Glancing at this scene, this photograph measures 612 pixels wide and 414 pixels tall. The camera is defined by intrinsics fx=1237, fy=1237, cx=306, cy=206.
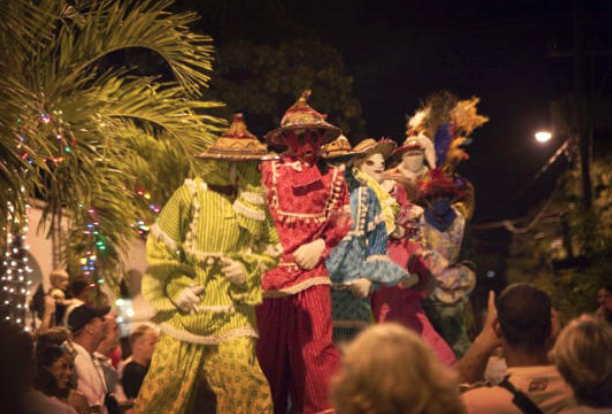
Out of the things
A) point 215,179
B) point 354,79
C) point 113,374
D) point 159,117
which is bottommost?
point 113,374

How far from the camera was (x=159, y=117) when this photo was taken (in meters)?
7.70

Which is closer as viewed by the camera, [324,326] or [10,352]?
[10,352]

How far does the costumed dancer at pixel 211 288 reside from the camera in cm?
594

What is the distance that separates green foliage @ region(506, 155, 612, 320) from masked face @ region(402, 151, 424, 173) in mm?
3557

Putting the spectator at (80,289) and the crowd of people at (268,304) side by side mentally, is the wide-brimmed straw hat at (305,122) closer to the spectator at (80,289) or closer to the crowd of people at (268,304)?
the crowd of people at (268,304)

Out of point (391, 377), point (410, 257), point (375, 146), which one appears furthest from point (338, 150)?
point (391, 377)

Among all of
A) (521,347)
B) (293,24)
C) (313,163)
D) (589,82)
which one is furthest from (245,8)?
(521,347)

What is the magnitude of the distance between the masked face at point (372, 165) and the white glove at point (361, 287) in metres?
1.48

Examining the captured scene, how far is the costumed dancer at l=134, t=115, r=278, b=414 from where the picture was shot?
5.94m

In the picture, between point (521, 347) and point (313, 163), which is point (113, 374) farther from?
point (521, 347)

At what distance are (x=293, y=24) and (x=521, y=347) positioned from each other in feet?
30.5

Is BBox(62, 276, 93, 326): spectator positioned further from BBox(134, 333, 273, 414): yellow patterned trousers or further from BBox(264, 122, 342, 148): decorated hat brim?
BBox(134, 333, 273, 414): yellow patterned trousers

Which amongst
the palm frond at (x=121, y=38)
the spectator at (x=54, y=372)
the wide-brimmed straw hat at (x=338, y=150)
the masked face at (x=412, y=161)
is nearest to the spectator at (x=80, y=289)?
the palm frond at (x=121, y=38)

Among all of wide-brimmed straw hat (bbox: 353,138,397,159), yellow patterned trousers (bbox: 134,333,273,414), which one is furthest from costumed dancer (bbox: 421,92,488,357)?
yellow patterned trousers (bbox: 134,333,273,414)
